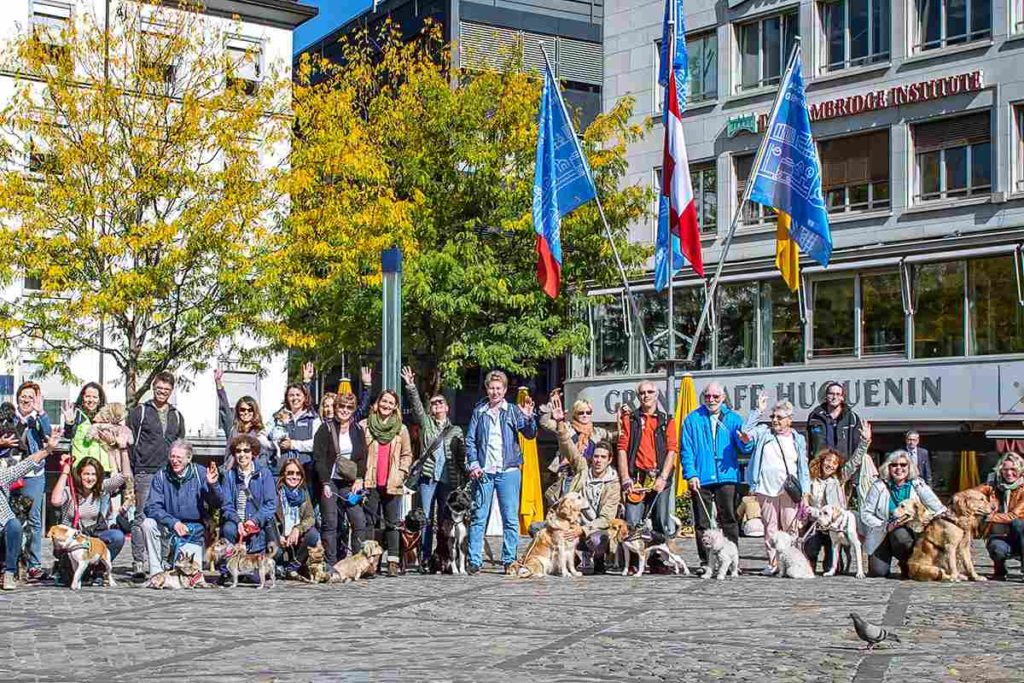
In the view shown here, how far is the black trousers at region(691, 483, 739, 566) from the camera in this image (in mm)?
15664

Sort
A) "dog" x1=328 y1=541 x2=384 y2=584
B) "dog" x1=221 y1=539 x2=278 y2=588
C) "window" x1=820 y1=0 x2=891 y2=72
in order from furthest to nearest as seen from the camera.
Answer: "window" x1=820 y1=0 x2=891 y2=72, "dog" x1=328 y1=541 x2=384 y2=584, "dog" x1=221 y1=539 x2=278 y2=588

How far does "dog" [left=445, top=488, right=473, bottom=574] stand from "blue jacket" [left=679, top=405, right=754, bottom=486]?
2.14 m

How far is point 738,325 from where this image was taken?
110 ft

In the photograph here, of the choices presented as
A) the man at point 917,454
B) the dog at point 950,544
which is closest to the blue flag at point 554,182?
the man at point 917,454

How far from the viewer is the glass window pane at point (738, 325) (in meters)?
33.2

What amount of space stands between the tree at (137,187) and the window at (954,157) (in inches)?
483

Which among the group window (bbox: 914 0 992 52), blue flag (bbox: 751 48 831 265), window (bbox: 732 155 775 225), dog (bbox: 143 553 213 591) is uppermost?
window (bbox: 914 0 992 52)

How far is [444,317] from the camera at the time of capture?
33531 mm

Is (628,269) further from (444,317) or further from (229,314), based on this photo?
(229,314)

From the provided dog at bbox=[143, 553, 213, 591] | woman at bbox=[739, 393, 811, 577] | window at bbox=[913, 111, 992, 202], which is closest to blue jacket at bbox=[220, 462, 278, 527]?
dog at bbox=[143, 553, 213, 591]

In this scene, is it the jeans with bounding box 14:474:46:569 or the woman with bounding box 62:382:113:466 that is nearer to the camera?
the jeans with bounding box 14:474:46:569

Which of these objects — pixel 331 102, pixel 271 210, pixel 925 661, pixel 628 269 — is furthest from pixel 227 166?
pixel 925 661

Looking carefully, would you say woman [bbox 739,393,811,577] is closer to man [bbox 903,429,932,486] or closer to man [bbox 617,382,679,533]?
man [bbox 617,382,679,533]

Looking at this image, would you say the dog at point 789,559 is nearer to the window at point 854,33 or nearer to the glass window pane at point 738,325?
the glass window pane at point 738,325
